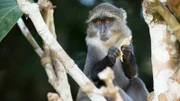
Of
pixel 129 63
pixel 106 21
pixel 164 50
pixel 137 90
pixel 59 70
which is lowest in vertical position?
pixel 137 90

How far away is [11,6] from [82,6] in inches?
96.3

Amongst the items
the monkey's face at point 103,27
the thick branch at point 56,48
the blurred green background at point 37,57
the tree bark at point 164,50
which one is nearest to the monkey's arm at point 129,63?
the monkey's face at point 103,27

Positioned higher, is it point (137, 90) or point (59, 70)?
point (59, 70)

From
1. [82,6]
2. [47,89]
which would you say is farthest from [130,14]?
[47,89]

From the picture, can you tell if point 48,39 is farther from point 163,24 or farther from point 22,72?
point 22,72

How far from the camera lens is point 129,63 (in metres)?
4.12

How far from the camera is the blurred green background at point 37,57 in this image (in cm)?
555

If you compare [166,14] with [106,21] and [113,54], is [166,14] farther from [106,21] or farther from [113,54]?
[106,21]

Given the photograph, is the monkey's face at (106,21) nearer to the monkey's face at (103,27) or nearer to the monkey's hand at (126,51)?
the monkey's face at (103,27)

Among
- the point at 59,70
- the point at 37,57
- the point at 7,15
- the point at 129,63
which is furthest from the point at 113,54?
the point at 37,57

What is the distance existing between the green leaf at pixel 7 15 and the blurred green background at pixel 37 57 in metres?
2.16

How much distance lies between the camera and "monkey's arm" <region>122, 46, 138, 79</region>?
3913 mm

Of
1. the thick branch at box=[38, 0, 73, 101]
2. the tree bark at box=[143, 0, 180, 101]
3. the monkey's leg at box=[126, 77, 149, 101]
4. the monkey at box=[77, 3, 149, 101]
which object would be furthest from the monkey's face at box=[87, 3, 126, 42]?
the tree bark at box=[143, 0, 180, 101]

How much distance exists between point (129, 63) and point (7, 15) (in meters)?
1.32
